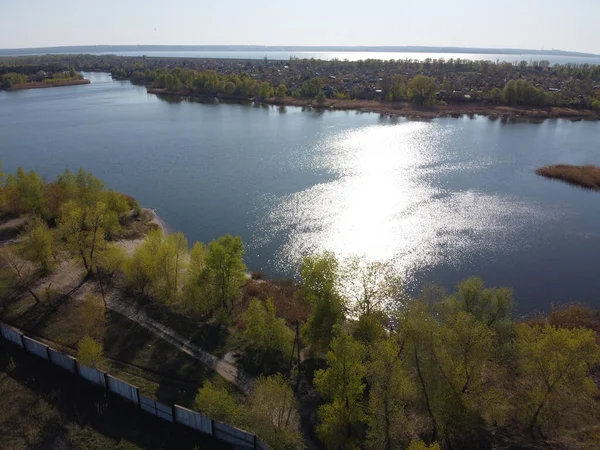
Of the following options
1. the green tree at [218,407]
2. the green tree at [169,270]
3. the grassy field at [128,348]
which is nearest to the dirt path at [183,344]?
the grassy field at [128,348]

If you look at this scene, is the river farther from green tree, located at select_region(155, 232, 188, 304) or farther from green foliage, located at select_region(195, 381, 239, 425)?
green foliage, located at select_region(195, 381, 239, 425)

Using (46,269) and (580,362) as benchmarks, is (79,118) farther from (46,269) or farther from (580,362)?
(580,362)

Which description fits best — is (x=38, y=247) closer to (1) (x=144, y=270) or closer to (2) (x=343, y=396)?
(1) (x=144, y=270)

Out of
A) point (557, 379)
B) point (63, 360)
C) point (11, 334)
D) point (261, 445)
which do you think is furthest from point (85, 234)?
point (557, 379)

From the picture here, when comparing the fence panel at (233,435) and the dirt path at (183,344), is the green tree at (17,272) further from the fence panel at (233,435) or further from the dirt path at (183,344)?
the fence panel at (233,435)

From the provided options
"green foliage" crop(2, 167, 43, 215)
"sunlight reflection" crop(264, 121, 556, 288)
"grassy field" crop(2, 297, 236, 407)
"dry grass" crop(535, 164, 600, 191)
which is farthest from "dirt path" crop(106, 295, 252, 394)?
"dry grass" crop(535, 164, 600, 191)

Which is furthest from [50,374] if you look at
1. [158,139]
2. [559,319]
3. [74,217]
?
A: [158,139]
